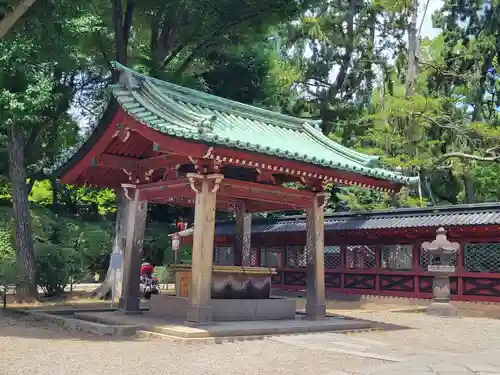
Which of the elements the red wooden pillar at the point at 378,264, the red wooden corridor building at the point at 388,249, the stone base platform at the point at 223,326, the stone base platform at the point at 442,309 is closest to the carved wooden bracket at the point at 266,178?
the stone base platform at the point at 223,326

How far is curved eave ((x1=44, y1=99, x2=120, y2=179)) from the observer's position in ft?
38.9

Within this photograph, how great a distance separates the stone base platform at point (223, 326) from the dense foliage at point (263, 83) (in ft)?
22.3

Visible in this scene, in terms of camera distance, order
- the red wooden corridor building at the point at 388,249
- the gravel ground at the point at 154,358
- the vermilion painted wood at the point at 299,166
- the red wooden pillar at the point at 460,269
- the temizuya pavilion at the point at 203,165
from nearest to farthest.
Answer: the gravel ground at the point at 154,358, the vermilion painted wood at the point at 299,166, the temizuya pavilion at the point at 203,165, the red wooden corridor building at the point at 388,249, the red wooden pillar at the point at 460,269

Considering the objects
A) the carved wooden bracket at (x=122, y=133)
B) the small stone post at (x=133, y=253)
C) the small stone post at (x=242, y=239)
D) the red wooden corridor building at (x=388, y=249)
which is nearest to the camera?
the carved wooden bracket at (x=122, y=133)

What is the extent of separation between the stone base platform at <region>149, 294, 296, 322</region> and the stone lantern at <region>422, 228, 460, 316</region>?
5861 millimetres

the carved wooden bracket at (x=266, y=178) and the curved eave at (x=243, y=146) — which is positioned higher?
the curved eave at (x=243, y=146)

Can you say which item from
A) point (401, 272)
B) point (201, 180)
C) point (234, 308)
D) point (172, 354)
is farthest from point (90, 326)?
point (401, 272)

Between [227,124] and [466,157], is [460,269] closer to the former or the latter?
[466,157]

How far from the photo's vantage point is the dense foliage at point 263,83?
18.5 m

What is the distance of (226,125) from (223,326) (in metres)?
4.44

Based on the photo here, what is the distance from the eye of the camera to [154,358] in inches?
327

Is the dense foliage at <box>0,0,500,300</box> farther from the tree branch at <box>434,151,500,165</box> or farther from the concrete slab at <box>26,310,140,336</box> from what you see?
the concrete slab at <box>26,310,140,336</box>

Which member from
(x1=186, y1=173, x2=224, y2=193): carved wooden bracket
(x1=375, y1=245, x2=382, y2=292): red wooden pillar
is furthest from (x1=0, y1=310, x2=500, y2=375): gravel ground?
(x1=375, y1=245, x2=382, y2=292): red wooden pillar

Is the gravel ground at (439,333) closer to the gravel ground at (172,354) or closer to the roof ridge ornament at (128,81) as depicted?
the gravel ground at (172,354)
